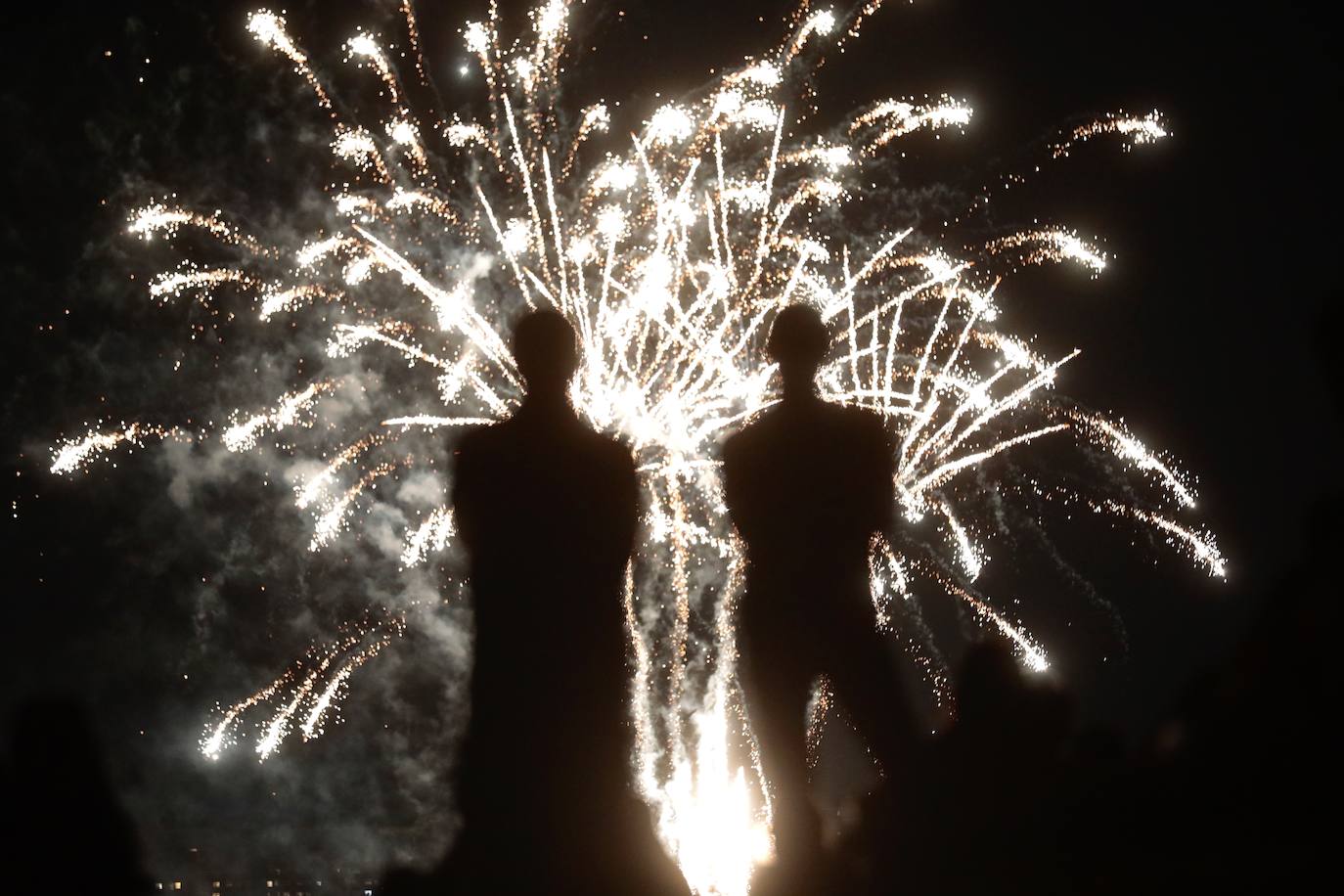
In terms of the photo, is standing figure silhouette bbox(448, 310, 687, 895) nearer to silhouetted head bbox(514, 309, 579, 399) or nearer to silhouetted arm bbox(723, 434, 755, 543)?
silhouetted head bbox(514, 309, 579, 399)

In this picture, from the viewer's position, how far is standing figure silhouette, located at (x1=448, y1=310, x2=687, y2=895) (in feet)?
9.96

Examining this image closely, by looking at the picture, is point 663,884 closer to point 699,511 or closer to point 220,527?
point 699,511

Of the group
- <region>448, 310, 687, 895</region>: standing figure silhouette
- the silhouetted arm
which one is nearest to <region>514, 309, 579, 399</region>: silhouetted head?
<region>448, 310, 687, 895</region>: standing figure silhouette

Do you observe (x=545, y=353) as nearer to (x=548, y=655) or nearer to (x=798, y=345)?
(x=798, y=345)

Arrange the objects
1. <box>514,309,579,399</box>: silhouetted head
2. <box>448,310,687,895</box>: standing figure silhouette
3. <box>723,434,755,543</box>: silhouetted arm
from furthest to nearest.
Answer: <box>723,434,755,543</box>: silhouetted arm
<box>514,309,579,399</box>: silhouetted head
<box>448,310,687,895</box>: standing figure silhouette

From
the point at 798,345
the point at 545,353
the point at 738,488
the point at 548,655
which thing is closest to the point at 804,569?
the point at 738,488

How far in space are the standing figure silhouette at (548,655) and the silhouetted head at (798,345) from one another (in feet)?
2.32

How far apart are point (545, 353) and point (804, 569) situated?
1.13m

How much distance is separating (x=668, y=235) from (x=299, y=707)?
44.9 m

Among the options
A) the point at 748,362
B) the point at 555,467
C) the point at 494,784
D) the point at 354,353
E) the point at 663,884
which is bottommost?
the point at 663,884

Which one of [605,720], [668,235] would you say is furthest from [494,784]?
[668,235]

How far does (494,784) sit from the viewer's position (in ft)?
10.1

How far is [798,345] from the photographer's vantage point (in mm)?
3855

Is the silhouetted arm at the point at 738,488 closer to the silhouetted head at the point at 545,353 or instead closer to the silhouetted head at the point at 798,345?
the silhouetted head at the point at 798,345
